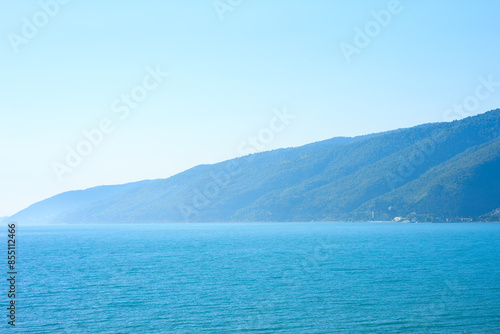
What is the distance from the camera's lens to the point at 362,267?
60.2 m

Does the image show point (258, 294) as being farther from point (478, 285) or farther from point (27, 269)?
point (27, 269)

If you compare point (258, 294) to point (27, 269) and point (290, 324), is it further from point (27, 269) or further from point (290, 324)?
point (27, 269)

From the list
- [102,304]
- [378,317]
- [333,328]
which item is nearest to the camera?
[333,328]

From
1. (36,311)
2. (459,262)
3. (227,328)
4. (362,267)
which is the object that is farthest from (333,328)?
(459,262)

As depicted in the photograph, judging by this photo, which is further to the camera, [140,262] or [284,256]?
[284,256]

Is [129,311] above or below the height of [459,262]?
above

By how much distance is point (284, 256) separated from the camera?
77.3 meters

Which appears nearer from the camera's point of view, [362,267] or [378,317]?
[378,317]

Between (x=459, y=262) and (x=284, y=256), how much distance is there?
83.4 feet

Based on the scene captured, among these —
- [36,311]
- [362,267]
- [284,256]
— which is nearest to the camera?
[36,311]

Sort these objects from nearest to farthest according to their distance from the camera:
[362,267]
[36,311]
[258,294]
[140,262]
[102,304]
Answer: [36,311]
[102,304]
[258,294]
[362,267]
[140,262]

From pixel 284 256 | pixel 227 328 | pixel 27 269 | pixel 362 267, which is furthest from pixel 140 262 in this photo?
pixel 227 328

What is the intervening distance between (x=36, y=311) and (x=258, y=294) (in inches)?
694

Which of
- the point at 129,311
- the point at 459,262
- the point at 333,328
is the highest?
the point at 129,311
